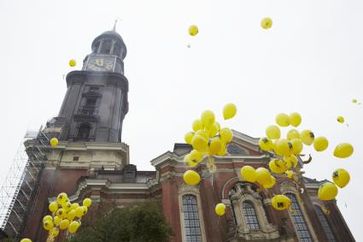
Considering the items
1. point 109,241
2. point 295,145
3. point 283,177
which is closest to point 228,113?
point 295,145

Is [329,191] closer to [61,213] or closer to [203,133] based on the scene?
[203,133]

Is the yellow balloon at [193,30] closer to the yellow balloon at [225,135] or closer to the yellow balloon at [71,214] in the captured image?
the yellow balloon at [225,135]

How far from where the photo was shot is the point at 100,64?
4191 centimetres

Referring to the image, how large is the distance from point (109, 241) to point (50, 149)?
19057 mm

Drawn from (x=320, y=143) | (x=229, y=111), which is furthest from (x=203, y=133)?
(x=320, y=143)

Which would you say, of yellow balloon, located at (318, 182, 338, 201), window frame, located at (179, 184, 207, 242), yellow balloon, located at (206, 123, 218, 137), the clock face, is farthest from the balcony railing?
yellow balloon, located at (318, 182, 338, 201)

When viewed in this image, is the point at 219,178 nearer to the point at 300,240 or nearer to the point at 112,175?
the point at 300,240

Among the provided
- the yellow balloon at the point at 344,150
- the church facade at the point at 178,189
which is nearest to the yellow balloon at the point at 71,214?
the church facade at the point at 178,189

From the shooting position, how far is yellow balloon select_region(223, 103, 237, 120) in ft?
34.0

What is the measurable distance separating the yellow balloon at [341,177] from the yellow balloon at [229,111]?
388 centimetres

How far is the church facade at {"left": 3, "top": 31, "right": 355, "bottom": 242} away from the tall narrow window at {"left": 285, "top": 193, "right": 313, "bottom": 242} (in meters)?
0.07

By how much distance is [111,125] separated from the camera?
33.0 m

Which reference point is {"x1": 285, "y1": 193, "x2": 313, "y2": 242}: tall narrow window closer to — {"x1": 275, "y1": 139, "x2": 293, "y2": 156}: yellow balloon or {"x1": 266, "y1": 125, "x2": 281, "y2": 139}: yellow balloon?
{"x1": 266, "y1": 125, "x2": 281, "y2": 139}: yellow balloon

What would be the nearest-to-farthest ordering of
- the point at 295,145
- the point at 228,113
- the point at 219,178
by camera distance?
the point at 295,145 → the point at 228,113 → the point at 219,178
